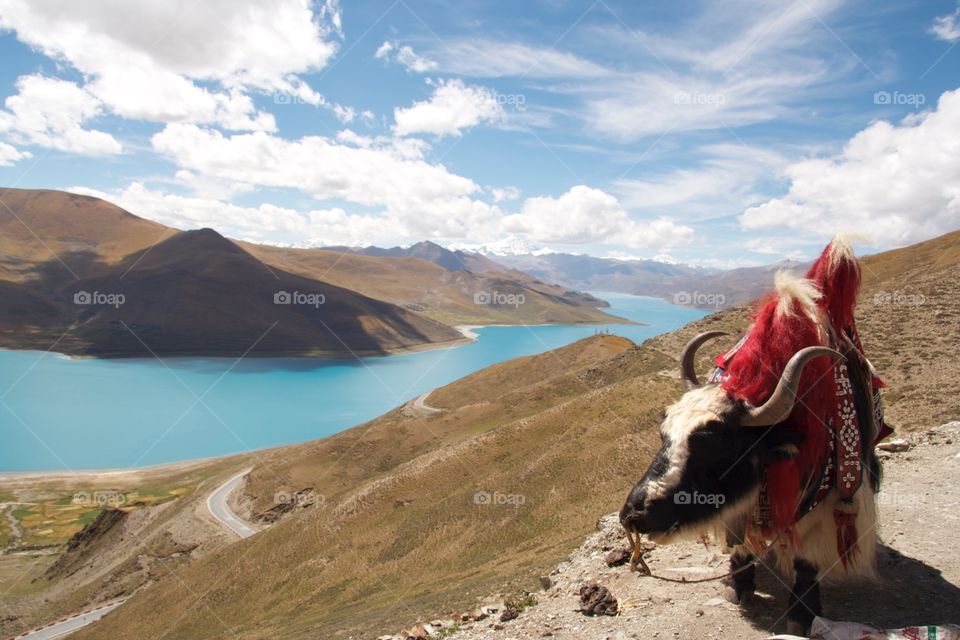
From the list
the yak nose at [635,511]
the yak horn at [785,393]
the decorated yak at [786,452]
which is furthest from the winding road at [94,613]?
the yak horn at [785,393]

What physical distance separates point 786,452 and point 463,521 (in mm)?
17956

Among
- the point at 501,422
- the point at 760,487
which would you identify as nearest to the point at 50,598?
the point at 501,422

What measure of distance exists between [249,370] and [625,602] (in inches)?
5793

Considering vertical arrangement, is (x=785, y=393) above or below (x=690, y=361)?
below

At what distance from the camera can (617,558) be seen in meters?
7.49

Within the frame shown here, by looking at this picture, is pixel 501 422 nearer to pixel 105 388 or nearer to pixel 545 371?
pixel 545 371

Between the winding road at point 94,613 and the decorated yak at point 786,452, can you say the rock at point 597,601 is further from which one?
the winding road at point 94,613

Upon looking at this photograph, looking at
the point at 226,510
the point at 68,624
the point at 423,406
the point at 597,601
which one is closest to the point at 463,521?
the point at 597,601

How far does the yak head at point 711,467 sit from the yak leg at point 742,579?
995 mm

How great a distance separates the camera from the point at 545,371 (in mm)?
62281

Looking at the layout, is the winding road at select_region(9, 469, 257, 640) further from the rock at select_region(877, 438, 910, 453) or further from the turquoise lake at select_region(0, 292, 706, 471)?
the turquoise lake at select_region(0, 292, 706, 471)

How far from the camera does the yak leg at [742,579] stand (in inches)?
212

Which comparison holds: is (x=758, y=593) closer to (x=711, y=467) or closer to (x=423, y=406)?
(x=711, y=467)

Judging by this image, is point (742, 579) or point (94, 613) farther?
point (94, 613)
